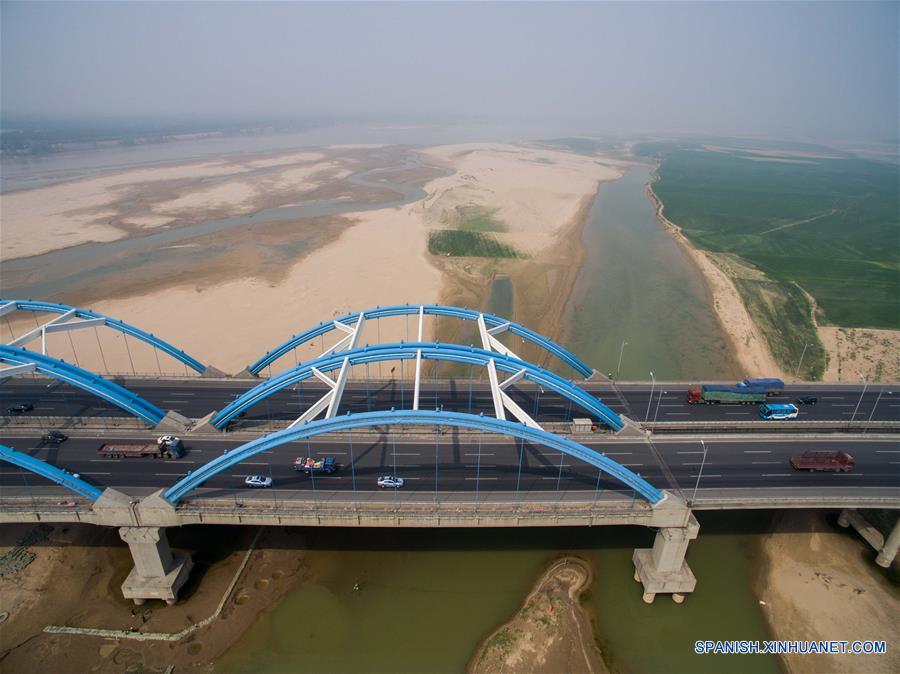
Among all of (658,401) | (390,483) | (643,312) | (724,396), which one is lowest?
(643,312)

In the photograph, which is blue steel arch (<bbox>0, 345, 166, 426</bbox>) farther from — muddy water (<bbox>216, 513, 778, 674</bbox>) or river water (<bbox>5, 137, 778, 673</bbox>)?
muddy water (<bbox>216, 513, 778, 674</bbox>)

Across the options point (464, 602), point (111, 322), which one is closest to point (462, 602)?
point (464, 602)

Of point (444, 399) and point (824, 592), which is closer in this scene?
point (824, 592)

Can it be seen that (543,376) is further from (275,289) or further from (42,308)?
(275,289)

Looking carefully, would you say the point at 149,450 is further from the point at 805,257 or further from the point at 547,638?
the point at 805,257

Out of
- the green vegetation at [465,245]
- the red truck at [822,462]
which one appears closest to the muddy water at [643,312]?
the green vegetation at [465,245]

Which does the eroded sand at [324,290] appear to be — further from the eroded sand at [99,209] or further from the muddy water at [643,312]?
the eroded sand at [99,209]
